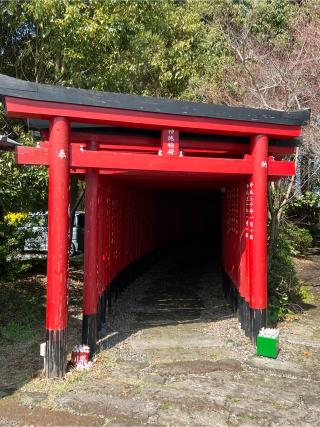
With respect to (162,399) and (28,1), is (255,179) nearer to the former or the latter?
(162,399)

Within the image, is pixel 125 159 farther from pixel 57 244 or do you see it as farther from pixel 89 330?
pixel 89 330

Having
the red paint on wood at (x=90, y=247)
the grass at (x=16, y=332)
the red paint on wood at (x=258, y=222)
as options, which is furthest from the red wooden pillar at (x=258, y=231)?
the grass at (x=16, y=332)

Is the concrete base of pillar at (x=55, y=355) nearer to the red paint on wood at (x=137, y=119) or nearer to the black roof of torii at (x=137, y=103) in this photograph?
the red paint on wood at (x=137, y=119)

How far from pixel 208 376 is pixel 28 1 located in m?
6.79

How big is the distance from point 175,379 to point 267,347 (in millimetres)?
1564

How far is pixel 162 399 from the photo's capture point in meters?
4.92

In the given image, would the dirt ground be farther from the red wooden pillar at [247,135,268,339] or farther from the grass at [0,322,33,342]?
the red wooden pillar at [247,135,268,339]

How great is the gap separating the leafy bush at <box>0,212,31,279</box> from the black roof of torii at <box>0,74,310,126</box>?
14.1 ft

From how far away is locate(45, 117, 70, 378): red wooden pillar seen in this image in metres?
5.46

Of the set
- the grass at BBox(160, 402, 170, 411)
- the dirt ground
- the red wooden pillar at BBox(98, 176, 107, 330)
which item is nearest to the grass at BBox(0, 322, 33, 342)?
the dirt ground

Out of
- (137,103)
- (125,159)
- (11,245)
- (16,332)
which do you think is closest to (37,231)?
(11,245)

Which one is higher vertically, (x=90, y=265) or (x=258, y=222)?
(x=258, y=222)

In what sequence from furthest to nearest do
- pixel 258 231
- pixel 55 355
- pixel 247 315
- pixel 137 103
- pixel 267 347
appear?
pixel 247 315 < pixel 258 231 < pixel 267 347 < pixel 137 103 < pixel 55 355

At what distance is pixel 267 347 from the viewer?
6340 mm
